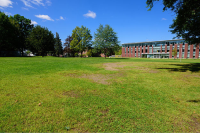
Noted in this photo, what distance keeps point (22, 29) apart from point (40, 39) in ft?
57.4

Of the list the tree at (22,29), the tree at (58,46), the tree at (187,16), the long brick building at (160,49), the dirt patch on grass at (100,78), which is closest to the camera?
the dirt patch on grass at (100,78)

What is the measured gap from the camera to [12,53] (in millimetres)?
53375

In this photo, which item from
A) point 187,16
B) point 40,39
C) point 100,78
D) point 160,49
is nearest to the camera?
point 100,78

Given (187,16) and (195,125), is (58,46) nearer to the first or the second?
(187,16)

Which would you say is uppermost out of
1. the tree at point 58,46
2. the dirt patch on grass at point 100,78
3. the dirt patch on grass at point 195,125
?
the tree at point 58,46

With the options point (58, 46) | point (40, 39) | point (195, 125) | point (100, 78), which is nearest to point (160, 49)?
point (58, 46)

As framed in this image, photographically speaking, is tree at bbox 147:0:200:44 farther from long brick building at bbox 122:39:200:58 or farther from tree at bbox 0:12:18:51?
long brick building at bbox 122:39:200:58

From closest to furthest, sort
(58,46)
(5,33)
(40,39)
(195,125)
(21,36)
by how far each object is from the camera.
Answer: (195,125) < (5,33) < (40,39) < (21,36) < (58,46)

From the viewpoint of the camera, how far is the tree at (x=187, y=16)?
11712 mm

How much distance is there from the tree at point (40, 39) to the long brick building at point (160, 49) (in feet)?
220

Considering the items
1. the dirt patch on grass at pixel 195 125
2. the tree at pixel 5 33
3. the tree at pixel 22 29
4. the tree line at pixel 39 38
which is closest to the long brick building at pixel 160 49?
the tree line at pixel 39 38

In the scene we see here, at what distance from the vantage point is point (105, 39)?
46.1 m

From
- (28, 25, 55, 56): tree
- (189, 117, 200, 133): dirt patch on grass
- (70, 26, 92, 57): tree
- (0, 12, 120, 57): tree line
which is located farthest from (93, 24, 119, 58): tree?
(189, 117, 200, 133): dirt patch on grass

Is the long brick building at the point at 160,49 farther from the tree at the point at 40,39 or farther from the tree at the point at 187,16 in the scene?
the tree at the point at 187,16
